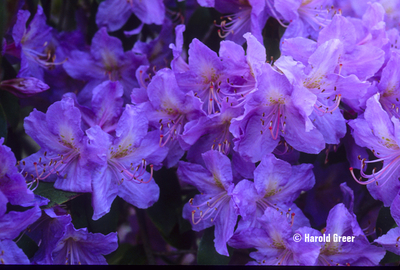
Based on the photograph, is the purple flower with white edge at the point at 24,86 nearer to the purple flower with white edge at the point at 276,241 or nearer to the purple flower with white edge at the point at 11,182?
the purple flower with white edge at the point at 11,182

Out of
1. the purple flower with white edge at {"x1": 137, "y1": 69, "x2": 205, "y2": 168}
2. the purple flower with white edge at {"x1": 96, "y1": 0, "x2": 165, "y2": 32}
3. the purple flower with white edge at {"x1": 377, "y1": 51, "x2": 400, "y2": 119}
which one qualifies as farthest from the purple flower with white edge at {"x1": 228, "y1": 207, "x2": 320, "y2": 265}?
the purple flower with white edge at {"x1": 96, "y1": 0, "x2": 165, "y2": 32}

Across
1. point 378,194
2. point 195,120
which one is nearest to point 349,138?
point 378,194

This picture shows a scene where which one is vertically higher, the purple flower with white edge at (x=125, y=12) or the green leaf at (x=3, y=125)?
the purple flower with white edge at (x=125, y=12)

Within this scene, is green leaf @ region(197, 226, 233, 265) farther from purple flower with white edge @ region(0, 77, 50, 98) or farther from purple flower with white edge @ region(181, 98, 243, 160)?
purple flower with white edge @ region(0, 77, 50, 98)

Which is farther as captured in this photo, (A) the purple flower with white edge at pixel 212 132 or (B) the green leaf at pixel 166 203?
(B) the green leaf at pixel 166 203

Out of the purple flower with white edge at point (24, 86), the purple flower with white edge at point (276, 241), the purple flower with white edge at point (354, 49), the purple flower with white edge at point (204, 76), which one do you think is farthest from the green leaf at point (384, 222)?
the purple flower with white edge at point (24, 86)

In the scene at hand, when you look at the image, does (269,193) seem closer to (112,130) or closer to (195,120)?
(195,120)
